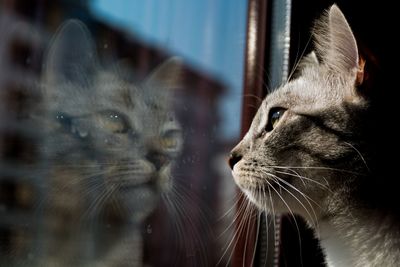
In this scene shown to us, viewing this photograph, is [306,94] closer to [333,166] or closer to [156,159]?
[333,166]

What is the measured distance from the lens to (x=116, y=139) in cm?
108

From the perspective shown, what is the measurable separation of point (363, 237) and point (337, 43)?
0.96 feet

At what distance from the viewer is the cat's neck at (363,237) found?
2.47ft

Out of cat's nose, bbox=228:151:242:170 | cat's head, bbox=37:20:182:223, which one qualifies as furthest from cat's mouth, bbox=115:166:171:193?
cat's nose, bbox=228:151:242:170

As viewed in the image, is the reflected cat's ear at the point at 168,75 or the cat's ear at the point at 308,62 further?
A: the reflected cat's ear at the point at 168,75

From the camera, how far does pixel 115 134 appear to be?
3.57 feet

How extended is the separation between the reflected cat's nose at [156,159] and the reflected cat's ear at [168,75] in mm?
179

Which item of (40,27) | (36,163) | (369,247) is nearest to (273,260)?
(369,247)

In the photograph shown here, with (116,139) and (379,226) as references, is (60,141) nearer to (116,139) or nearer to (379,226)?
(116,139)

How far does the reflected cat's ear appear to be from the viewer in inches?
44.9

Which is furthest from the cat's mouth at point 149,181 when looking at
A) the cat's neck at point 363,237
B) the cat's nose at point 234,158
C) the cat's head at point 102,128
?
the cat's neck at point 363,237

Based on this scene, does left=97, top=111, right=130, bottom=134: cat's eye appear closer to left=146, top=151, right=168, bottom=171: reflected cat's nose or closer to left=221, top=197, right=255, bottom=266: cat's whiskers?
left=146, top=151, right=168, bottom=171: reflected cat's nose

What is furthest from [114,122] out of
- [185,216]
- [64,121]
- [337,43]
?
[337,43]

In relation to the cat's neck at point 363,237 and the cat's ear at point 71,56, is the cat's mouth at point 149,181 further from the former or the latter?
the cat's neck at point 363,237
